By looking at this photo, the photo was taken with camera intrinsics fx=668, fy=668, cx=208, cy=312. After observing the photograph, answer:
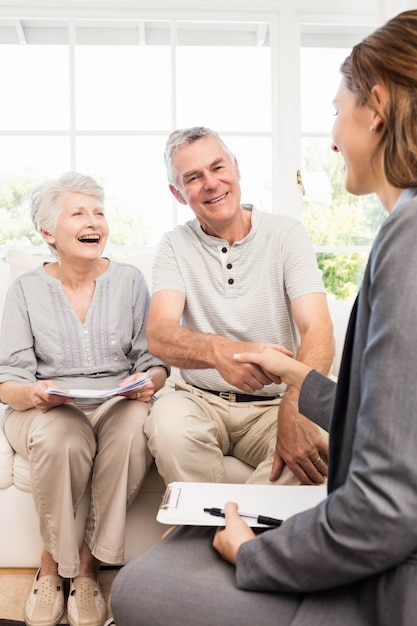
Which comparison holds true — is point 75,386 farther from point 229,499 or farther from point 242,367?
point 229,499

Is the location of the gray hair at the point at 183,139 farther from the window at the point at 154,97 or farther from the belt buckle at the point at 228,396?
the window at the point at 154,97

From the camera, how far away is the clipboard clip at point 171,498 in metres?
1.13

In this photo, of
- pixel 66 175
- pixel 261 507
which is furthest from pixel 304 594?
pixel 66 175

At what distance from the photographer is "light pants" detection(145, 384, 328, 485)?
69.6 inches

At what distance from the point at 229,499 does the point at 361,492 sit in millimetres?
422

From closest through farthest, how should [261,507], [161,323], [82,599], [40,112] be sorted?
[261,507] < [82,599] < [161,323] < [40,112]

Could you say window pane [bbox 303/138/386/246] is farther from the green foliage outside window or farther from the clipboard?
the clipboard

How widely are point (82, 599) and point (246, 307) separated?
3.08 ft

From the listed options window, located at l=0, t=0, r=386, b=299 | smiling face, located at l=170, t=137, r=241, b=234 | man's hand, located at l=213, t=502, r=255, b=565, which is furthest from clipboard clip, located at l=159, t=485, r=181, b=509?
window, located at l=0, t=0, r=386, b=299

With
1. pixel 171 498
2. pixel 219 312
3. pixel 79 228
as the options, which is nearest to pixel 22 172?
pixel 79 228

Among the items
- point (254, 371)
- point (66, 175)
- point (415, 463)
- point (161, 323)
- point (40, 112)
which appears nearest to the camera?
point (415, 463)

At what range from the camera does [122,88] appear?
3.60 m

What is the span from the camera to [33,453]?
1837 millimetres

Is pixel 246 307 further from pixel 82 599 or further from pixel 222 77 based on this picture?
pixel 222 77
